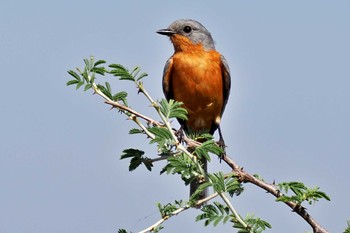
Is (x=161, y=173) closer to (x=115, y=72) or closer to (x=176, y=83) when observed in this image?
(x=115, y=72)

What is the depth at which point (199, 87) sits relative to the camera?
34.4 ft

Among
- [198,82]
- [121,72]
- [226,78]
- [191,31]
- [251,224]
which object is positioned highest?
[191,31]

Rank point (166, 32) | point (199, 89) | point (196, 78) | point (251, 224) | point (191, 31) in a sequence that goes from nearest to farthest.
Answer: point (251, 224) < point (199, 89) < point (196, 78) < point (166, 32) < point (191, 31)

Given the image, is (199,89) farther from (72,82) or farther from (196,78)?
(72,82)

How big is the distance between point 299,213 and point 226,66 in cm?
696

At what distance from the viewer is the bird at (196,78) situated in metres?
10.5

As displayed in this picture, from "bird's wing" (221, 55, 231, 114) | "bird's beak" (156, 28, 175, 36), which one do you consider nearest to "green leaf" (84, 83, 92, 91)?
"bird's wing" (221, 55, 231, 114)

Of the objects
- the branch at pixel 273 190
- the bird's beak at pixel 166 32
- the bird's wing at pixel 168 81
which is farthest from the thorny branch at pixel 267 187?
the bird's beak at pixel 166 32

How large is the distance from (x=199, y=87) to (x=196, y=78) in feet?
0.60

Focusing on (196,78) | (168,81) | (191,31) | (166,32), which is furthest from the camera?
(191,31)

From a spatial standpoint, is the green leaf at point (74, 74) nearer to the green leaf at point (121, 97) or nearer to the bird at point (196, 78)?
the green leaf at point (121, 97)

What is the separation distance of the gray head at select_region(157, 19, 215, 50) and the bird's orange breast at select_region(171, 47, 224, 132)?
51cm

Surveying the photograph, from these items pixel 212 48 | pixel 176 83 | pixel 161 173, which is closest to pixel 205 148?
pixel 161 173

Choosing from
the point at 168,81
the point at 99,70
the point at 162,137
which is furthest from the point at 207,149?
the point at 168,81
